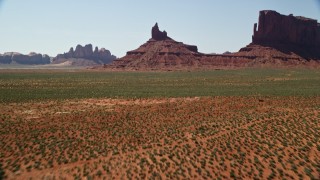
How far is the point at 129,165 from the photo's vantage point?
2295cm

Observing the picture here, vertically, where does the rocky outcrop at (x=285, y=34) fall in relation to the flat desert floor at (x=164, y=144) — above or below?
above

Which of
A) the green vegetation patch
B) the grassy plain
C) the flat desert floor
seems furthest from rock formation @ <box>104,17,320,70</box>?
the flat desert floor

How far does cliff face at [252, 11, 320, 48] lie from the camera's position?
178125 mm

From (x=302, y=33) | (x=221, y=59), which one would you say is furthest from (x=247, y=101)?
(x=302, y=33)

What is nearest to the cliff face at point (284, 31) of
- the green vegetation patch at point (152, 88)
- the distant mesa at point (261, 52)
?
the distant mesa at point (261, 52)

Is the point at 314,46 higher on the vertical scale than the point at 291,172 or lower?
higher

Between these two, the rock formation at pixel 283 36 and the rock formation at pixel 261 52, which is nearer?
the rock formation at pixel 261 52

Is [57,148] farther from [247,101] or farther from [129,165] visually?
[247,101]

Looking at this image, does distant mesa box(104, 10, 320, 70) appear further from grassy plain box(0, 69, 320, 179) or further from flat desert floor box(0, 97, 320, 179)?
flat desert floor box(0, 97, 320, 179)

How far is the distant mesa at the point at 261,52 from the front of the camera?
167 metres

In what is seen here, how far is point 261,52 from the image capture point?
6762 inches

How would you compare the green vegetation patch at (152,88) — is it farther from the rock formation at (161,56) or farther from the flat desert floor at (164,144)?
the rock formation at (161,56)

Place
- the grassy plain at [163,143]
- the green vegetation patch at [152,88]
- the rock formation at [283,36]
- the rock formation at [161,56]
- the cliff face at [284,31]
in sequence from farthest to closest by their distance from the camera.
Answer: the cliff face at [284,31], the rock formation at [283,36], the rock formation at [161,56], the green vegetation patch at [152,88], the grassy plain at [163,143]

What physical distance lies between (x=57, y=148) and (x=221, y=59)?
6234 inches
